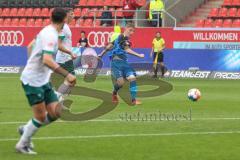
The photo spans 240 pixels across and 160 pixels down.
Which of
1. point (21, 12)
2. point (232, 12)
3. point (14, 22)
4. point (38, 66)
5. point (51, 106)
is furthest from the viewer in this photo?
point (21, 12)

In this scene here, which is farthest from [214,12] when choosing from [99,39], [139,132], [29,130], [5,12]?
[29,130]

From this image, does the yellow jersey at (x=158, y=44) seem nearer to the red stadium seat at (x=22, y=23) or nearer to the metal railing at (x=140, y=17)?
the metal railing at (x=140, y=17)

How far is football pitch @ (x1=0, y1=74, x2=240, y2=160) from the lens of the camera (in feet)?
39.7

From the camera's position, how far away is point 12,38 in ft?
138

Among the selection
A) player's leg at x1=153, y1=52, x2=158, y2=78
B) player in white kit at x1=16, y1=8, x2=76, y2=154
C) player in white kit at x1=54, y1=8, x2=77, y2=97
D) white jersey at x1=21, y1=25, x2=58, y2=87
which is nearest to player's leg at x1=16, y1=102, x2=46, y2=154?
player in white kit at x1=16, y1=8, x2=76, y2=154

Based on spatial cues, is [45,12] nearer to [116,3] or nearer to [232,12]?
[116,3]

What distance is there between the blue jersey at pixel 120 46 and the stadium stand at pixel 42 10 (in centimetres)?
2037

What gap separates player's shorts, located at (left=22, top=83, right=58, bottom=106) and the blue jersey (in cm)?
956

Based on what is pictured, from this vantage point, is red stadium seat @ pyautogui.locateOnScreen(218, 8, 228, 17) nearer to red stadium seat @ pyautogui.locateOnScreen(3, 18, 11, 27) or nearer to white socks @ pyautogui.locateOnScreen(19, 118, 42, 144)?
red stadium seat @ pyautogui.locateOnScreen(3, 18, 11, 27)

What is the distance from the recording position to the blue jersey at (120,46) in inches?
847

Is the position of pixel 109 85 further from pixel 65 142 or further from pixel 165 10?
pixel 65 142

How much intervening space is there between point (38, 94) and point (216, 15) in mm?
29396

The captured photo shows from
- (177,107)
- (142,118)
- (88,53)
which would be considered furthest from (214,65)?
(142,118)

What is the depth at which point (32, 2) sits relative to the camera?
1886 inches
